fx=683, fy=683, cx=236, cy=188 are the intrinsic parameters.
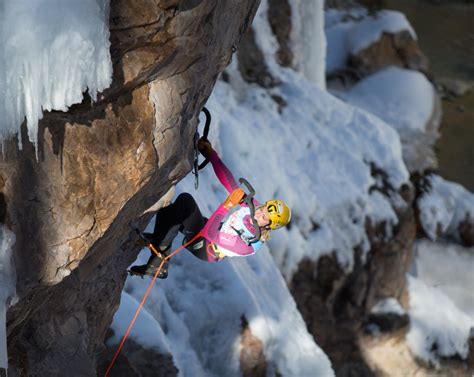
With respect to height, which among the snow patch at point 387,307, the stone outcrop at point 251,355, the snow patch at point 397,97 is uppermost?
the stone outcrop at point 251,355

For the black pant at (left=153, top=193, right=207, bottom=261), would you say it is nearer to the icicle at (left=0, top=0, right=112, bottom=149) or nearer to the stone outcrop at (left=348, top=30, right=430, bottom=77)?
the icicle at (left=0, top=0, right=112, bottom=149)

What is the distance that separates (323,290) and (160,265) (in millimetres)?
4248

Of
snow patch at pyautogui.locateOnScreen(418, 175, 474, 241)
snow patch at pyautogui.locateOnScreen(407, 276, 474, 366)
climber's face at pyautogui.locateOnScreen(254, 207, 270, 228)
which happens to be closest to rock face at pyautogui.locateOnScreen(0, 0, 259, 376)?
climber's face at pyautogui.locateOnScreen(254, 207, 270, 228)

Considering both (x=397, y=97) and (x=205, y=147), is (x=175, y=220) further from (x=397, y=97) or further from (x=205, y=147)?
(x=397, y=97)

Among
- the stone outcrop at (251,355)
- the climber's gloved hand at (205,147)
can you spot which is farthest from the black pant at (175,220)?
the stone outcrop at (251,355)

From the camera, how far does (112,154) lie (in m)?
3.32

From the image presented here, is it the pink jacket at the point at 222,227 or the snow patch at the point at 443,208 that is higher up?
the pink jacket at the point at 222,227

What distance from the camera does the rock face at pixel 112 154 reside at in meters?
3.06

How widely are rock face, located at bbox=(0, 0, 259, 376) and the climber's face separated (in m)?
→ 0.71

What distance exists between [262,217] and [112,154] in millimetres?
1402

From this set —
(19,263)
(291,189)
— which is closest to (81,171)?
(19,263)

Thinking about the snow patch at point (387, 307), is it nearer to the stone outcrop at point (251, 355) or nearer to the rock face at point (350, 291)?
the rock face at point (350, 291)

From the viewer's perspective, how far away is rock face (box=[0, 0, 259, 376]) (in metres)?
3.06

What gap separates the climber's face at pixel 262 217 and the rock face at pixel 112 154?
71 cm
